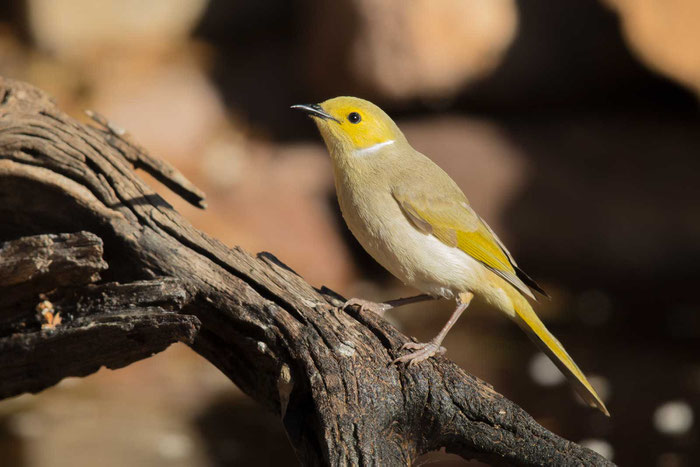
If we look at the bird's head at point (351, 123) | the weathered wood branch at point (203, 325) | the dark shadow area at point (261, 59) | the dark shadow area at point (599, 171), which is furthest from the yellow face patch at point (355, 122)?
the dark shadow area at point (261, 59)

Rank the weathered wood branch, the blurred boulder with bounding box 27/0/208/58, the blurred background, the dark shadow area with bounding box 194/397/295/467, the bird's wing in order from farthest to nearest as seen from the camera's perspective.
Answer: the blurred boulder with bounding box 27/0/208/58, the blurred background, the dark shadow area with bounding box 194/397/295/467, the bird's wing, the weathered wood branch

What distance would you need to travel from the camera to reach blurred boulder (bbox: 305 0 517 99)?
23.4 ft

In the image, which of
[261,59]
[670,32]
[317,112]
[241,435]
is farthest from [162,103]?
[317,112]

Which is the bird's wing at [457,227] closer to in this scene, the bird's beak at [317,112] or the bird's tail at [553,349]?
the bird's tail at [553,349]

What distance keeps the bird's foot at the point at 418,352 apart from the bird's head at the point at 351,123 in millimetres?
832

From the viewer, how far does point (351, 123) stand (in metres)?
3.35

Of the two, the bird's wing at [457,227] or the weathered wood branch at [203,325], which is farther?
the bird's wing at [457,227]

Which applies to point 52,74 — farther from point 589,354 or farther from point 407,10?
point 589,354

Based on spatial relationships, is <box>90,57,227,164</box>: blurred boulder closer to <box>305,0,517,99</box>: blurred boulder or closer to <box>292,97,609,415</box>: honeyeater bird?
<box>305,0,517,99</box>: blurred boulder

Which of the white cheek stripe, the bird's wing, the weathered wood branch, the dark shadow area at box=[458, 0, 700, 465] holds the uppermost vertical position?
the dark shadow area at box=[458, 0, 700, 465]

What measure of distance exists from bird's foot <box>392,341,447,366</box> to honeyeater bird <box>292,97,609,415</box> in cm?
11

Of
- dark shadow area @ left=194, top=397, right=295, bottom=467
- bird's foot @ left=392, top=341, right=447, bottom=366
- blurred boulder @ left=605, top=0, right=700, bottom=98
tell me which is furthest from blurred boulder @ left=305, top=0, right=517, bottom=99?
bird's foot @ left=392, top=341, right=447, bottom=366

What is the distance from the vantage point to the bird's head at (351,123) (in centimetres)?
334

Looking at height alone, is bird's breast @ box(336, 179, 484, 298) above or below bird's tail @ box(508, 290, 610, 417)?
above
